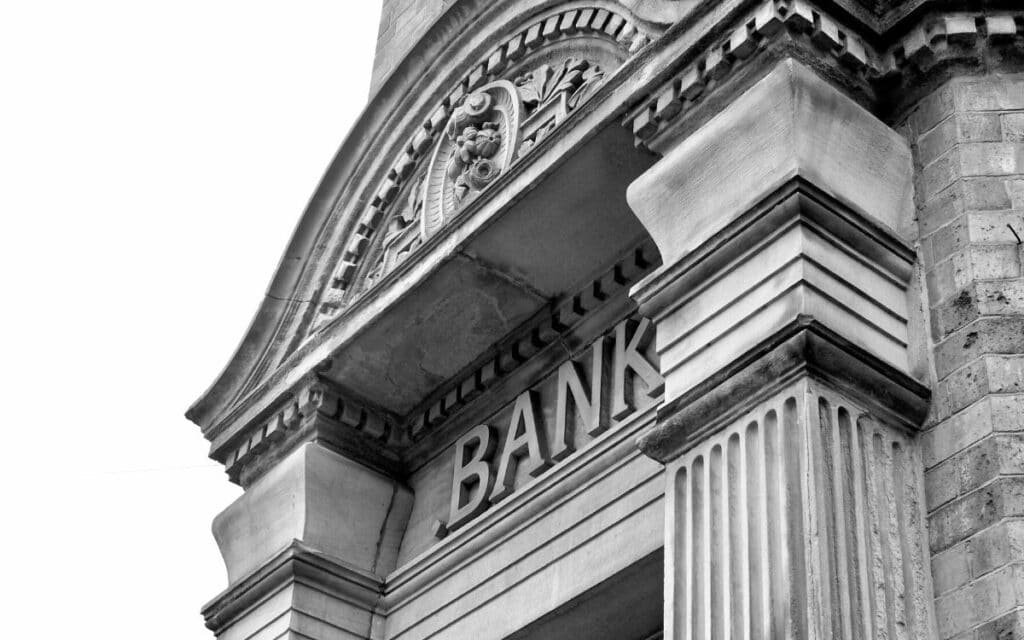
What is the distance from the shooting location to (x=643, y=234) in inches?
357

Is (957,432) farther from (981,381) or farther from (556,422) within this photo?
(556,422)

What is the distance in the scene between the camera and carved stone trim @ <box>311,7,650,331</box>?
9.92 m

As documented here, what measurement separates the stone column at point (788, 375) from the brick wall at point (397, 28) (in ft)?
15.9

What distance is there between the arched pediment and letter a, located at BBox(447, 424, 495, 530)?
95 centimetres

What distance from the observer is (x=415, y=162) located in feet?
35.4

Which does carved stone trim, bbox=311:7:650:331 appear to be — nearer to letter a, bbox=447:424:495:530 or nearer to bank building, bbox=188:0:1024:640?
bank building, bbox=188:0:1024:640

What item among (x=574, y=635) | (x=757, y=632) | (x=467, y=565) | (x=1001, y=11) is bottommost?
(x=757, y=632)

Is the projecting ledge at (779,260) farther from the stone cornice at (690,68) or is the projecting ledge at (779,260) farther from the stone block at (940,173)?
the stone cornice at (690,68)

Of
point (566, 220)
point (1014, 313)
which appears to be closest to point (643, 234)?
point (566, 220)

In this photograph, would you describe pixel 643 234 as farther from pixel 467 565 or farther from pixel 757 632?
pixel 757 632

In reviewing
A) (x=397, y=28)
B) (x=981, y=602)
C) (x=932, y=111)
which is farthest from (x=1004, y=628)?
(x=397, y=28)

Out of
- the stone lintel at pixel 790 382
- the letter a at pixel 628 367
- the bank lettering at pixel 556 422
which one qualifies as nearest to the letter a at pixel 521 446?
the bank lettering at pixel 556 422

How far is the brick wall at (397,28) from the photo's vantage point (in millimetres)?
A: 12148

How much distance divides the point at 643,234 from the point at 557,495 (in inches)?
56.4
